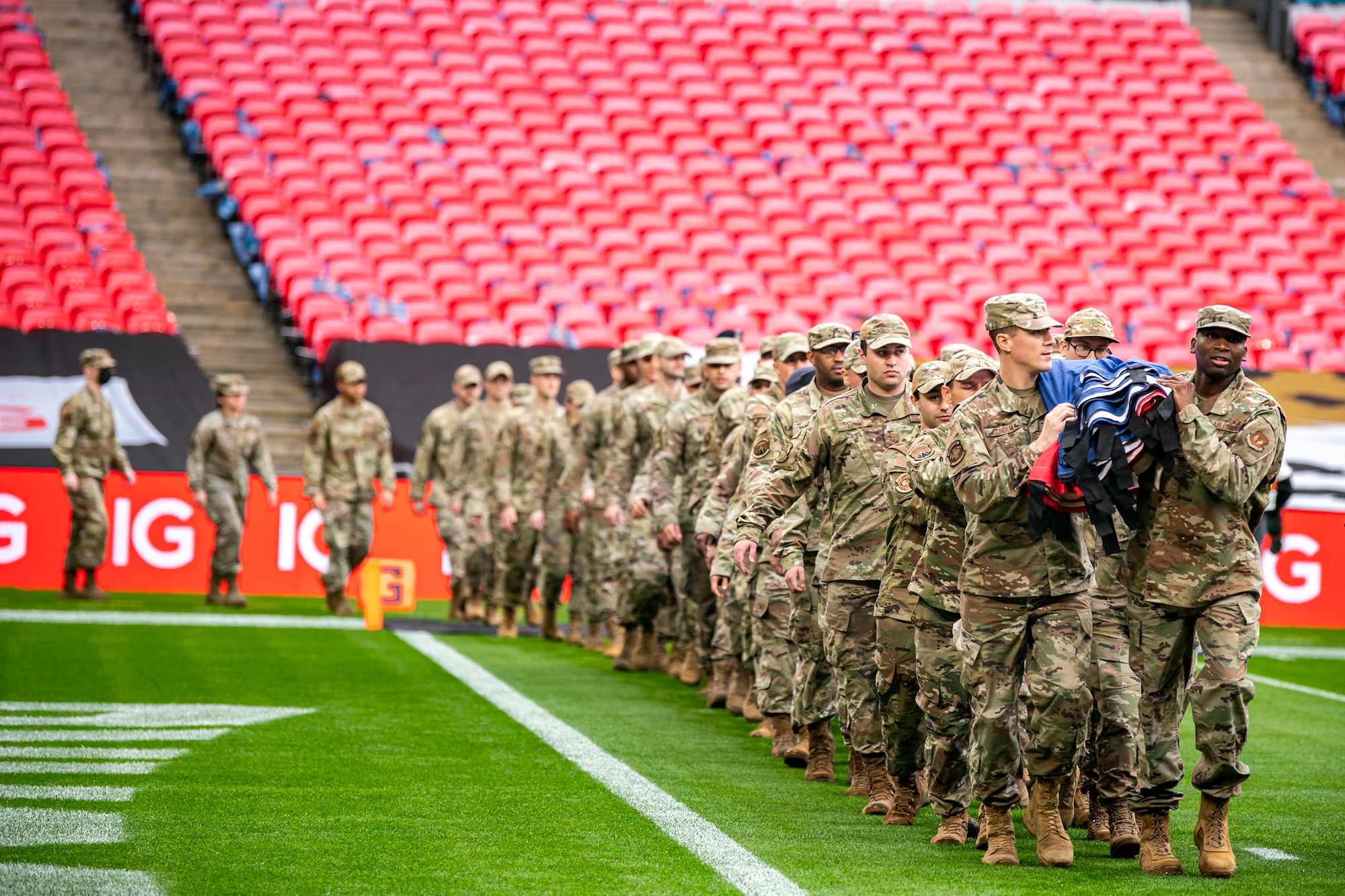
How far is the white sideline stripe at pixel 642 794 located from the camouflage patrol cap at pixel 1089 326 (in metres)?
2.82

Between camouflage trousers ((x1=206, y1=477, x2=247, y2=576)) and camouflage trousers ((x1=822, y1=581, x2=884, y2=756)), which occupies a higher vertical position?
camouflage trousers ((x1=206, y1=477, x2=247, y2=576))

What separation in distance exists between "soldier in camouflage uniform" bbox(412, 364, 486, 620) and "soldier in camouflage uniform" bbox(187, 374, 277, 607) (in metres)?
1.51

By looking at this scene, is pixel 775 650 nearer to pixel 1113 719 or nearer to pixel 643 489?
pixel 1113 719

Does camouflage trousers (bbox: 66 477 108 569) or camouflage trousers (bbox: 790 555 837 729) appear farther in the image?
camouflage trousers (bbox: 66 477 108 569)

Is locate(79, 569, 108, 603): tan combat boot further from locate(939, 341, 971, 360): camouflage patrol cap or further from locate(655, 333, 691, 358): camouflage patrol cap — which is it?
locate(939, 341, 971, 360): camouflage patrol cap

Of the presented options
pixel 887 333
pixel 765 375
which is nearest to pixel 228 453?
pixel 765 375

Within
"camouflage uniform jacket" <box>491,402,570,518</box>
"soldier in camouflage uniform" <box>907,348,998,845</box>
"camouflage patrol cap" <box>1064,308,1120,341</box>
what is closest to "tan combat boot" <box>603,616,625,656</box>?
"camouflage uniform jacket" <box>491,402,570,518</box>

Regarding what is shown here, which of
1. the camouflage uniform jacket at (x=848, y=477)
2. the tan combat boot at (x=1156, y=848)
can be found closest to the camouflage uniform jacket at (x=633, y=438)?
the camouflage uniform jacket at (x=848, y=477)

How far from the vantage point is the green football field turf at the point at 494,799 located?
5.88 metres

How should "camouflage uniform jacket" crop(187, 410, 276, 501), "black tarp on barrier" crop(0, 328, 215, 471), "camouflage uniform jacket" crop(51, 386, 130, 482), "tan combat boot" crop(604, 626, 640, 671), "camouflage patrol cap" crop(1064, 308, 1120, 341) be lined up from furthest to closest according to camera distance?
"black tarp on barrier" crop(0, 328, 215, 471), "camouflage uniform jacket" crop(187, 410, 276, 501), "camouflage uniform jacket" crop(51, 386, 130, 482), "tan combat boot" crop(604, 626, 640, 671), "camouflage patrol cap" crop(1064, 308, 1120, 341)

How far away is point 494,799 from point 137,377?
1109 cm

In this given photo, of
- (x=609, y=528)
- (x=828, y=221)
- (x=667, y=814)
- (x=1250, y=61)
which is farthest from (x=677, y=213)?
(x=667, y=814)

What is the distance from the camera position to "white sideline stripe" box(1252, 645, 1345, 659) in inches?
580

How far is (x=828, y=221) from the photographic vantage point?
933 inches
